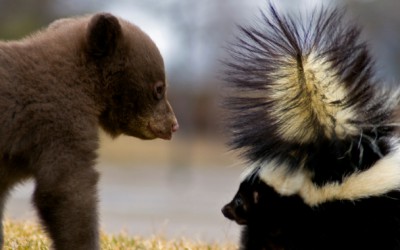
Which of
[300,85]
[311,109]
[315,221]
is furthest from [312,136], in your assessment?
[315,221]

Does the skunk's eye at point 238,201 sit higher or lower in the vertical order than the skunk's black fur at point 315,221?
lower

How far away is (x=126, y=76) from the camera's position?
4.89m

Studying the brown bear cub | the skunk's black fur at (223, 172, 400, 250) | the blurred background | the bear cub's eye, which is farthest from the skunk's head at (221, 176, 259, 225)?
the blurred background

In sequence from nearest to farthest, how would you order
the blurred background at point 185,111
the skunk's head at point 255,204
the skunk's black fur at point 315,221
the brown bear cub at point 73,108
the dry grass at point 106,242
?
the brown bear cub at point 73,108
the skunk's black fur at point 315,221
the skunk's head at point 255,204
the dry grass at point 106,242
the blurred background at point 185,111

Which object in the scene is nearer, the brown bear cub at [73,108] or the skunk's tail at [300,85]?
the brown bear cub at [73,108]

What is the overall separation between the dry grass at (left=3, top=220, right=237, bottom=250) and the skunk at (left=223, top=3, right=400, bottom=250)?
1.28m

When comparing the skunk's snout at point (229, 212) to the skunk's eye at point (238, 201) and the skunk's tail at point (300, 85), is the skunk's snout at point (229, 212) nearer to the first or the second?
the skunk's eye at point (238, 201)

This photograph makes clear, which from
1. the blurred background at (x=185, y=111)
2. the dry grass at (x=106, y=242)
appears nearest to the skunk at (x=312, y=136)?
the dry grass at (x=106, y=242)

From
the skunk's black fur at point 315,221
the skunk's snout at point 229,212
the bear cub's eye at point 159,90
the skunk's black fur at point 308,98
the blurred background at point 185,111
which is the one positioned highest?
the skunk's black fur at point 308,98

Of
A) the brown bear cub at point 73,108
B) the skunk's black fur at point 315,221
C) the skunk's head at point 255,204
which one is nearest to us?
the brown bear cub at point 73,108

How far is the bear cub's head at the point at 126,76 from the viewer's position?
4.79 m

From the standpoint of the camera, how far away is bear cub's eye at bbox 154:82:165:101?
4973mm

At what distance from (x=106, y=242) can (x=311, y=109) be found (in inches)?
86.6

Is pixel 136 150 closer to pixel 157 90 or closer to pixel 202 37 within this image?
pixel 202 37
